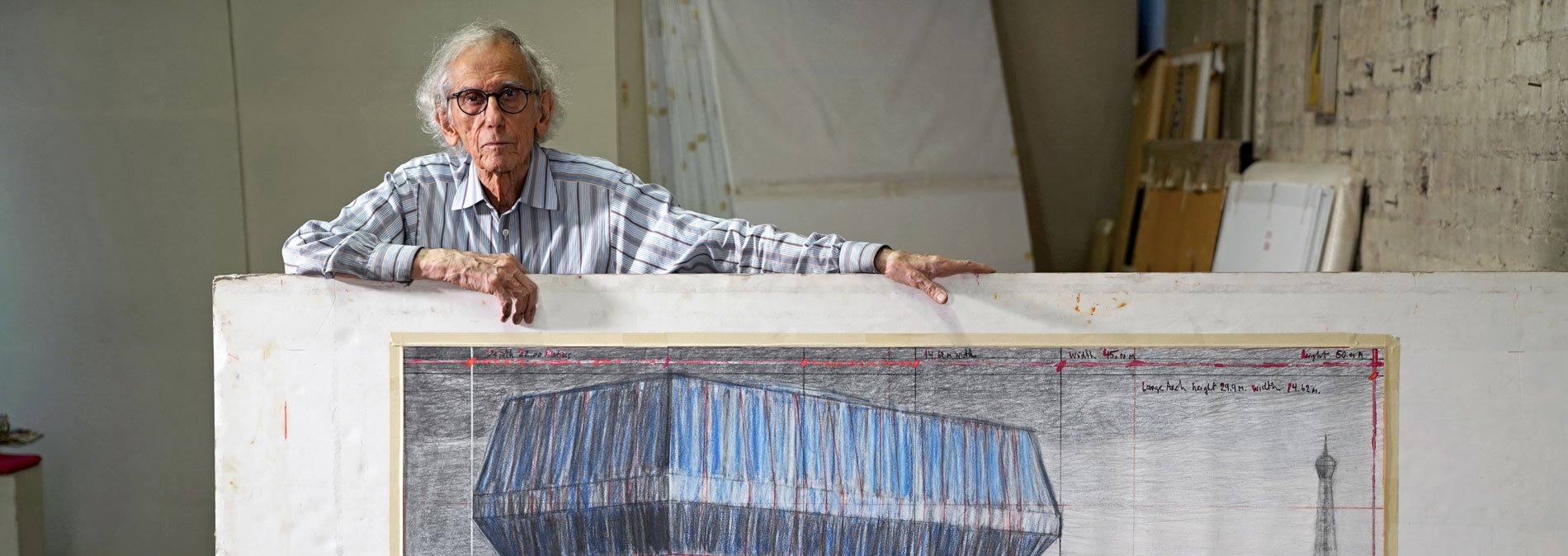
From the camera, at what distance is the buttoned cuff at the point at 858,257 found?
145cm

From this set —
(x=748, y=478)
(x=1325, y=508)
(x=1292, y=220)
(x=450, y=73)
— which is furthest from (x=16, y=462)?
(x=1292, y=220)

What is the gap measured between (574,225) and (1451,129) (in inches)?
90.1

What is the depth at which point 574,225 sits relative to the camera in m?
1.72

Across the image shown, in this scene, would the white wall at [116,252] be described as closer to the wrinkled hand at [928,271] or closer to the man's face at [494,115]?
the man's face at [494,115]

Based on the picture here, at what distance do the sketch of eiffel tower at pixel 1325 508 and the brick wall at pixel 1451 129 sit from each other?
3.97 feet

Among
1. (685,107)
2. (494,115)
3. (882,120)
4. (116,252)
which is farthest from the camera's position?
(882,120)

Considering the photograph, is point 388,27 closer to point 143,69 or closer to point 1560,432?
point 143,69

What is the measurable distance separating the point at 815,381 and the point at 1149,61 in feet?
11.8

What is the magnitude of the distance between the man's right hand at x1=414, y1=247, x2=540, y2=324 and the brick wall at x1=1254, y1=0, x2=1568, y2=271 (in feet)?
6.94

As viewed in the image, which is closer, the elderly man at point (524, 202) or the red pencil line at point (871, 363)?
the red pencil line at point (871, 363)

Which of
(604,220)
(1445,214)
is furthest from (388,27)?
(1445,214)

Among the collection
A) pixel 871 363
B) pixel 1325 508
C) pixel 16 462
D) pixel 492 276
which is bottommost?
pixel 16 462

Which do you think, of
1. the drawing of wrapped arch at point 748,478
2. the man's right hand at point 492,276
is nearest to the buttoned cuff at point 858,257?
the drawing of wrapped arch at point 748,478

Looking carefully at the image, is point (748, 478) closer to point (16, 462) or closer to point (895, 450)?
point (895, 450)
